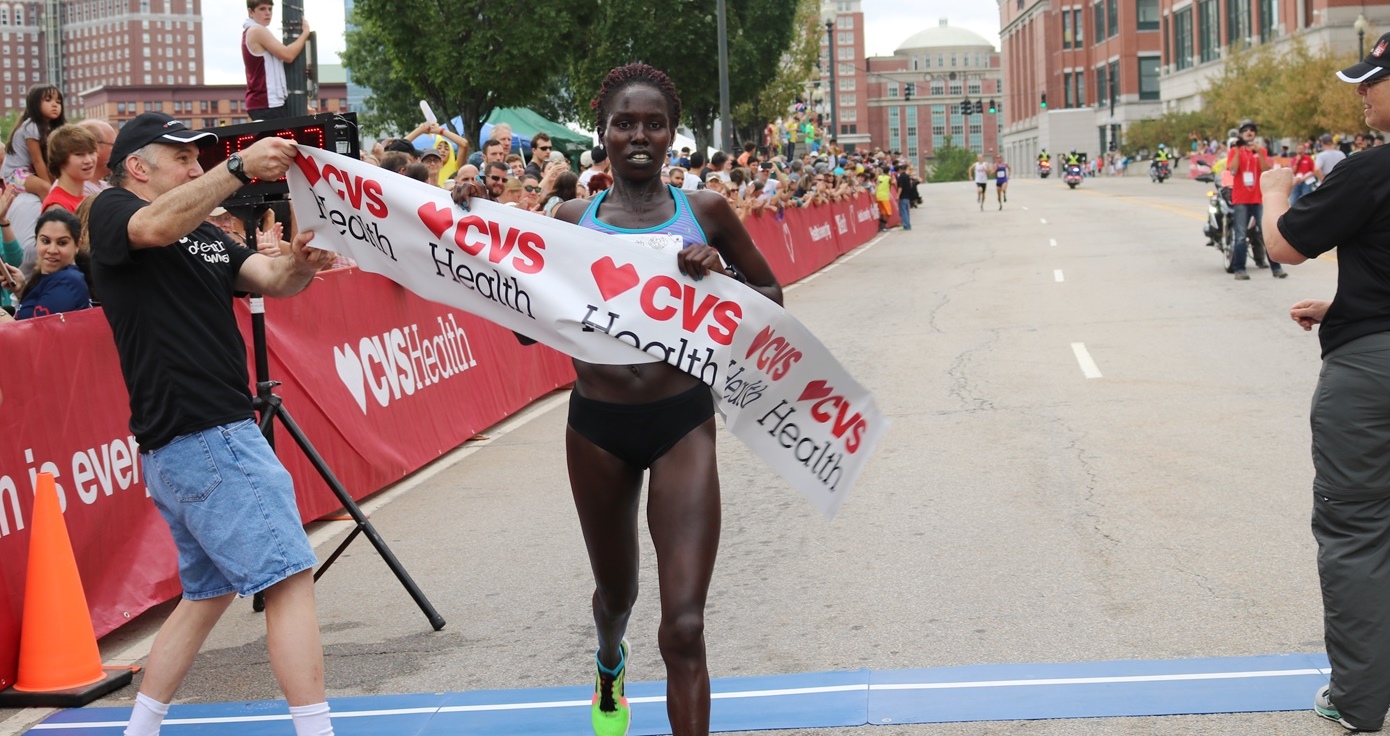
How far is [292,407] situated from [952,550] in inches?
148

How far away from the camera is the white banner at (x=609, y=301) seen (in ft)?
14.2

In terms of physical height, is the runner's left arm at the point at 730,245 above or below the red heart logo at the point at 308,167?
below

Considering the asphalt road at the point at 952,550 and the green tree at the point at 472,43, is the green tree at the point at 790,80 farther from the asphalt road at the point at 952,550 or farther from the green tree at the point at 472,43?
the asphalt road at the point at 952,550

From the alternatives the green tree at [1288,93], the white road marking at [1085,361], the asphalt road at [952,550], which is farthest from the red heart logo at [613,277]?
the green tree at [1288,93]

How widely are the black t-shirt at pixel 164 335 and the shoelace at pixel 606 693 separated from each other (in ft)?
4.46

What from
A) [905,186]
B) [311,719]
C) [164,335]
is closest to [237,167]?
[164,335]

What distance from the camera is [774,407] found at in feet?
15.1

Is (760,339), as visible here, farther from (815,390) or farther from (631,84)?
(631,84)

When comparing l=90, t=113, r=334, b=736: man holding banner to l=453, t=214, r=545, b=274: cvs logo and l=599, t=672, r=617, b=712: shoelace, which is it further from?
l=599, t=672, r=617, b=712: shoelace

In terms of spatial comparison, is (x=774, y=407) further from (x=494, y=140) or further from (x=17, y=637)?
(x=494, y=140)

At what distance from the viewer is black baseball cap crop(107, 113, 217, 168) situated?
4.30 m

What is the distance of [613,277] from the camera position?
4.39 metres

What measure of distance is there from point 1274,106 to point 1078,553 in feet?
188

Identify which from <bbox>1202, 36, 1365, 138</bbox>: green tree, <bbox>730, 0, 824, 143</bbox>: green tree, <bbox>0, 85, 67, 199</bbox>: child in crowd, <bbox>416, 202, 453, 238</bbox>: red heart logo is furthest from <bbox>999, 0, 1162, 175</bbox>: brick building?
<bbox>416, 202, 453, 238</bbox>: red heart logo
